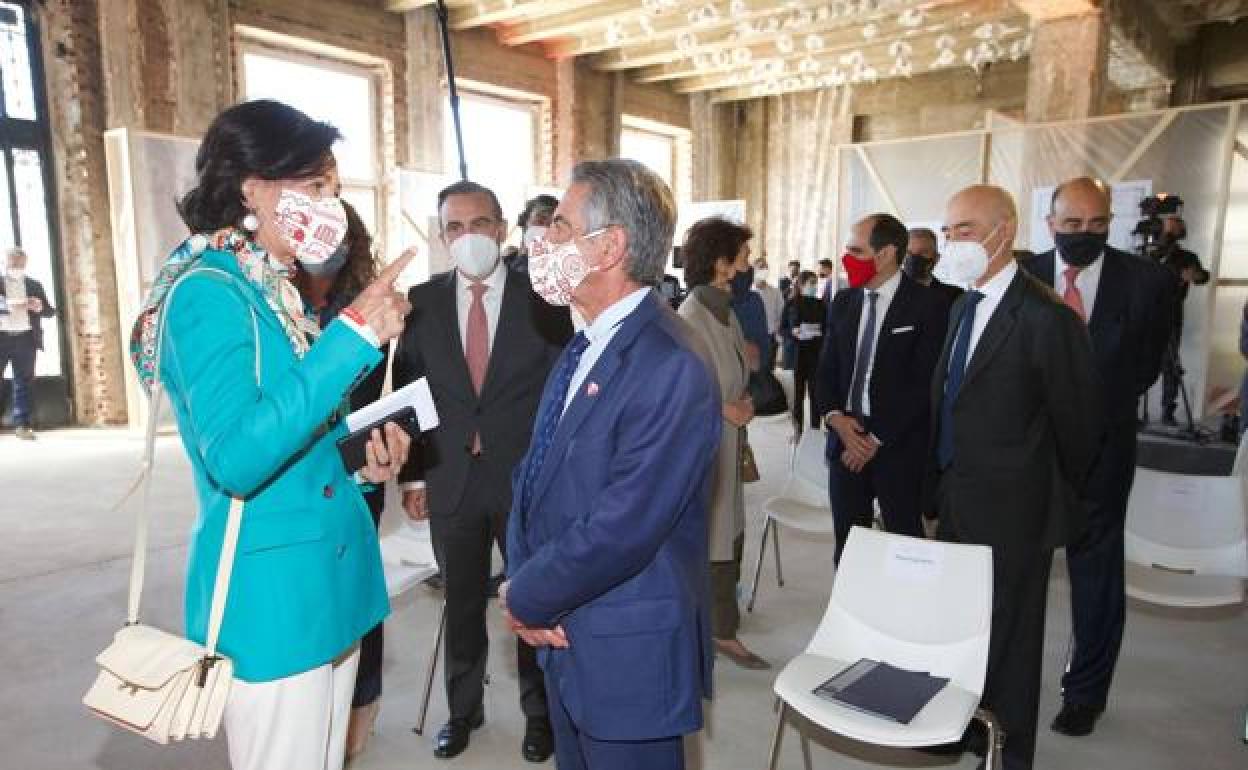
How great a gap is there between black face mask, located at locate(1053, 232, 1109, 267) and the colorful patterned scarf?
2547 millimetres

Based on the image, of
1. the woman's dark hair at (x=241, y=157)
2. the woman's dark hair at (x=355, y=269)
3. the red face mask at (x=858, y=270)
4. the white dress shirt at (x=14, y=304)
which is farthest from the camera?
the white dress shirt at (x=14, y=304)

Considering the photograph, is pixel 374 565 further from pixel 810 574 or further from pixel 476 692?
pixel 810 574

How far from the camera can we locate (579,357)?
5.22 feet

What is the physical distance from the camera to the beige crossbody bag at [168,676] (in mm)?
1250

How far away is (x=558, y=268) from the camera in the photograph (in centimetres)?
151

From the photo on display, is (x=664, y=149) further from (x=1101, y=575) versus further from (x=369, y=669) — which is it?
(x=369, y=669)

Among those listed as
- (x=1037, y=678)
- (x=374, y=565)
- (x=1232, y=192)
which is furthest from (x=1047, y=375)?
(x=1232, y=192)

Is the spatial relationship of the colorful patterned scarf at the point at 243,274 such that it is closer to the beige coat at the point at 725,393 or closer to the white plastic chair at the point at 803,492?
the beige coat at the point at 725,393

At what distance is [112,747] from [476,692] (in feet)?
3.94

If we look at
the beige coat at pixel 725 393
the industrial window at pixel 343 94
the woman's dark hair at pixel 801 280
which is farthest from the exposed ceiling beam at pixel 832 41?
the beige coat at pixel 725 393

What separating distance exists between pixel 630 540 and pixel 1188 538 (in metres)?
2.91

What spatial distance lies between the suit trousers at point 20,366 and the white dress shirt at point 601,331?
8.12m

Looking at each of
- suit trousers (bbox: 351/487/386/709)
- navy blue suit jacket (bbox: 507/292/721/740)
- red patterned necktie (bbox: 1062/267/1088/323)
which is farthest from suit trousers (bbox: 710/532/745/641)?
navy blue suit jacket (bbox: 507/292/721/740)

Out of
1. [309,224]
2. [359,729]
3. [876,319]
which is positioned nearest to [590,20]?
[876,319]
